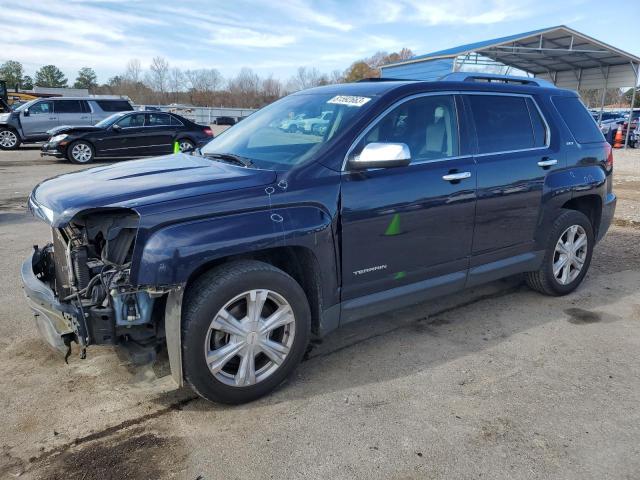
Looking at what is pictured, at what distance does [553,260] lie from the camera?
15.1 feet

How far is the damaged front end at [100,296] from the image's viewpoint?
2.65m

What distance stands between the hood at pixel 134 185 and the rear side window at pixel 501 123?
1.86 m

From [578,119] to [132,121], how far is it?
13551 millimetres

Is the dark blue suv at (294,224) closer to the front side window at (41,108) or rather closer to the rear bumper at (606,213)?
the rear bumper at (606,213)

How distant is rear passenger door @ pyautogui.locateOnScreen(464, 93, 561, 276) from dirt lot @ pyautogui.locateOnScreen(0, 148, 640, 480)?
2.27 ft

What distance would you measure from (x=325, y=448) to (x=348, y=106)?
7.29ft

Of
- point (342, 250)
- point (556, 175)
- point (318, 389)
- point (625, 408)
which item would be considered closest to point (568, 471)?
point (625, 408)

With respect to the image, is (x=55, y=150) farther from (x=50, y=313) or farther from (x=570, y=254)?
(x=570, y=254)

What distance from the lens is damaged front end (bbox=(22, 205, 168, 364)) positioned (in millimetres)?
2654

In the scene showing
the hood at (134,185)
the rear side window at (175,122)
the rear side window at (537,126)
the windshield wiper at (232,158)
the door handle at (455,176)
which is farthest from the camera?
the rear side window at (175,122)

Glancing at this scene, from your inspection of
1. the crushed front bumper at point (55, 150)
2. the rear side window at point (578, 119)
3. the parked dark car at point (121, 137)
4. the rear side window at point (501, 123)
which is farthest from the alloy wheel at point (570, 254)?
the crushed front bumper at point (55, 150)

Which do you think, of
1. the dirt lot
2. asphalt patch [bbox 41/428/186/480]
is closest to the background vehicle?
the dirt lot

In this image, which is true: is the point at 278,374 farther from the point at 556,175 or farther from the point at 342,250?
the point at 556,175

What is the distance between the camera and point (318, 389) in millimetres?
3172
